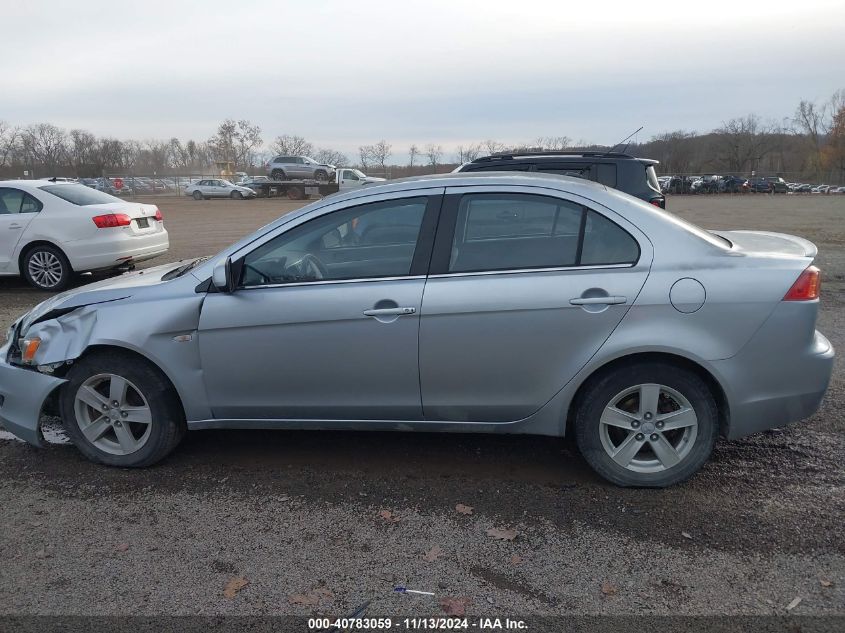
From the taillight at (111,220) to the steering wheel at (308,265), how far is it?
22.8 feet

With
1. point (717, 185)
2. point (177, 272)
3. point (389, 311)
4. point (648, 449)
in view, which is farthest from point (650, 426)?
point (717, 185)

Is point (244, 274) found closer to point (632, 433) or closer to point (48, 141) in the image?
point (632, 433)

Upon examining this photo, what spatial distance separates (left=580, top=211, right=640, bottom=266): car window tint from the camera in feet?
11.5

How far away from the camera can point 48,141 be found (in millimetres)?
78625

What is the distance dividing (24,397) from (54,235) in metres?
6.38

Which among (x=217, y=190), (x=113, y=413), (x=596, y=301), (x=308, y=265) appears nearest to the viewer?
(x=596, y=301)

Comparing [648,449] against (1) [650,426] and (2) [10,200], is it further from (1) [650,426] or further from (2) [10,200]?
(2) [10,200]

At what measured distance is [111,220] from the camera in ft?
31.4

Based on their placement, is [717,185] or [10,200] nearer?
[10,200]

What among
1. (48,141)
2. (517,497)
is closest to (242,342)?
(517,497)

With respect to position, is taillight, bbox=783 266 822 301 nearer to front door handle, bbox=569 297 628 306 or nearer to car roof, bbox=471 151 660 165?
front door handle, bbox=569 297 628 306

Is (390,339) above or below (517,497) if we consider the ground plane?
above

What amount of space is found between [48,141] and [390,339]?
89508 mm

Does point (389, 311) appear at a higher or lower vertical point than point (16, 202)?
lower
